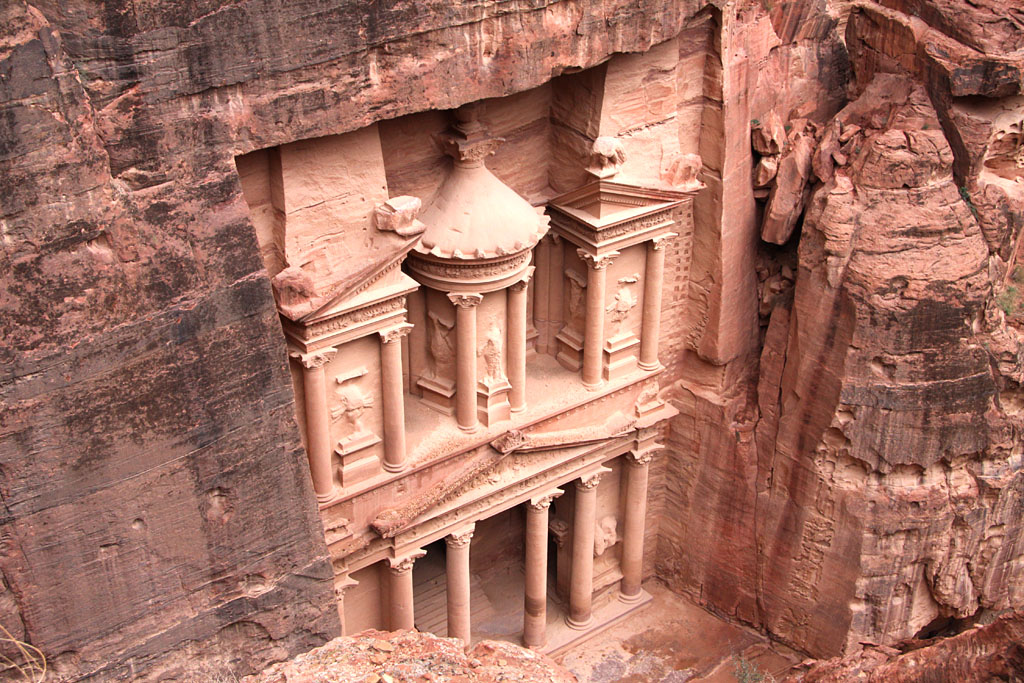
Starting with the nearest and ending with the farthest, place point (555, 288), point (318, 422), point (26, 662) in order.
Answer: point (26, 662), point (318, 422), point (555, 288)

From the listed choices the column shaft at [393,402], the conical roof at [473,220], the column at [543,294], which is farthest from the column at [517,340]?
the column shaft at [393,402]

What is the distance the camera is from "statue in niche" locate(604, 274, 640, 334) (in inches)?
697

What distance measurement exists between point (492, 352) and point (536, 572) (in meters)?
Answer: 3.39

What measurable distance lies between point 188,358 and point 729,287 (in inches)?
318

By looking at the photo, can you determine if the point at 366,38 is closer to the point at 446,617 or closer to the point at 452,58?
the point at 452,58

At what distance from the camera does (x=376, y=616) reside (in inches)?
680

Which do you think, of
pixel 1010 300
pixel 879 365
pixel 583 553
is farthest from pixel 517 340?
pixel 1010 300

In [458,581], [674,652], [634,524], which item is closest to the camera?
[458,581]

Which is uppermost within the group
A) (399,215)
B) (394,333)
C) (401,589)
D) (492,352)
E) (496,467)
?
(399,215)

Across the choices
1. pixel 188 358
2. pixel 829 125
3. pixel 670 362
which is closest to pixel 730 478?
pixel 670 362

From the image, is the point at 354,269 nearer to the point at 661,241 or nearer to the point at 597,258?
the point at 597,258

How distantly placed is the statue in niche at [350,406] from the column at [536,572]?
9.78ft

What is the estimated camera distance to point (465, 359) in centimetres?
1630

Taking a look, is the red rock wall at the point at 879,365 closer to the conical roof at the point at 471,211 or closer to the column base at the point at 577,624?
the column base at the point at 577,624
